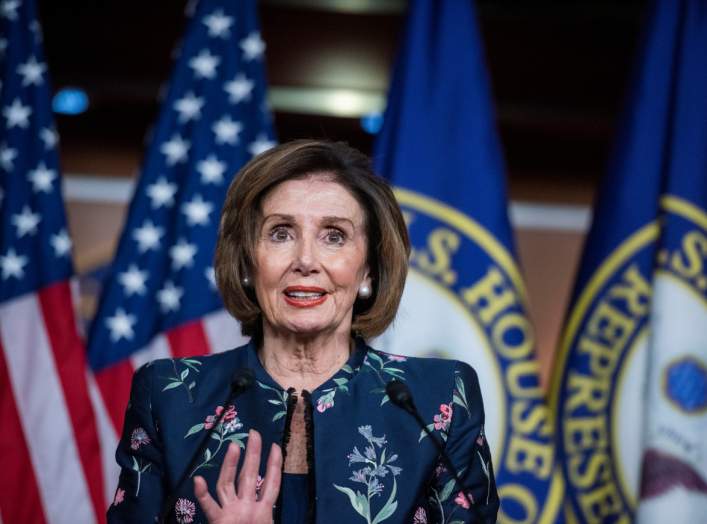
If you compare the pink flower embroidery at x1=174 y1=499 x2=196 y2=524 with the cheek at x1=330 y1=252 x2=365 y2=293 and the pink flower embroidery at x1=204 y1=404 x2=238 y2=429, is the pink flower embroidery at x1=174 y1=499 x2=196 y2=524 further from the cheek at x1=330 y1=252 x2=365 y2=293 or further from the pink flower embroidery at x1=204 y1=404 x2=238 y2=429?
the cheek at x1=330 y1=252 x2=365 y2=293

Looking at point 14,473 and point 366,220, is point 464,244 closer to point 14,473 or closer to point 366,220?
point 366,220

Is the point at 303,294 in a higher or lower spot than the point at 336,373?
higher

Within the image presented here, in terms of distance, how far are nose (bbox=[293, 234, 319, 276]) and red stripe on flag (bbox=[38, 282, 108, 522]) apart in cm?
144

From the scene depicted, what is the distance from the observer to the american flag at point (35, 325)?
273 cm

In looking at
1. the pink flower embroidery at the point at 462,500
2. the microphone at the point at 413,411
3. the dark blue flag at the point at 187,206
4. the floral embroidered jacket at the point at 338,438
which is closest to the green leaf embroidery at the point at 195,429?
the floral embroidered jacket at the point at 338,438

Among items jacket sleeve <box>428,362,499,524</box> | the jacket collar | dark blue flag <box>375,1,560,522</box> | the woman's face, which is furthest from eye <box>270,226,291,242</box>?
dark blue flag <box>375,1,560,522</box>

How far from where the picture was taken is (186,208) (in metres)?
2.94

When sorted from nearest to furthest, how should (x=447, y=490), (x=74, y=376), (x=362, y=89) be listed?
(x=447, y=490)
(x=74, y=376)
(x=362, y=89)

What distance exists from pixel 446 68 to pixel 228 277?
1.48m

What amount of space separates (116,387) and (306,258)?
4.76ft

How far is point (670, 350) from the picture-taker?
2.77 m

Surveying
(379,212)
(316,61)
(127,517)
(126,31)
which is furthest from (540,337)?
(127,517)

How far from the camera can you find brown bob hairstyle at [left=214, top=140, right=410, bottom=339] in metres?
1.72

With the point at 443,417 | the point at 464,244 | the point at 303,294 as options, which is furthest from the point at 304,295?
the point at 464,244
